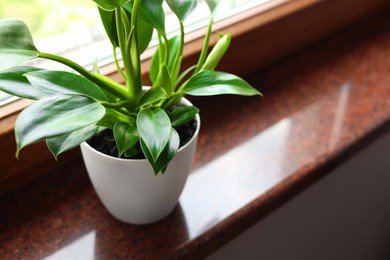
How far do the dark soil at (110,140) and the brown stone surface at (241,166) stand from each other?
0.14 m

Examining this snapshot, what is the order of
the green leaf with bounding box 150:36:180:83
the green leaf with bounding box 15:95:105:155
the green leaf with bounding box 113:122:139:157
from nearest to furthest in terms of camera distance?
the green leaf with bounding box 15:95:105:155 < the green leaf with bounding box 113:122:139:157 < the green leaf with bounding box 150:36:180:83

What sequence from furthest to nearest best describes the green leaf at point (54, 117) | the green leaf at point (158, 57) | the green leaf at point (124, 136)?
1. the green leaf at point (158, 57)
2. the green leaf at point (124, 136)
3. the green leaf at point (54, 117)

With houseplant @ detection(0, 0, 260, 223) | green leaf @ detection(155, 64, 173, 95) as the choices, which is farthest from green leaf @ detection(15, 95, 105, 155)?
green leaf @ detection(155, 64, 173, 95)

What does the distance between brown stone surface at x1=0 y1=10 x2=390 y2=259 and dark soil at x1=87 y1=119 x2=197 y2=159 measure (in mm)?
137

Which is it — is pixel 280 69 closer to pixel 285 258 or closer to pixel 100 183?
pixel 285 258

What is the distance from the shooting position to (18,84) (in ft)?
1.52

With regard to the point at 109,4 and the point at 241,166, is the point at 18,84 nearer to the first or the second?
the point at 109,4

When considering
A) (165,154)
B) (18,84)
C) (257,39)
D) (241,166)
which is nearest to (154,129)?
(165,154)

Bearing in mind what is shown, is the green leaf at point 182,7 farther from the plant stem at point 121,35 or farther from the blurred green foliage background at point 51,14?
the blurred green foliage background at point 51,14

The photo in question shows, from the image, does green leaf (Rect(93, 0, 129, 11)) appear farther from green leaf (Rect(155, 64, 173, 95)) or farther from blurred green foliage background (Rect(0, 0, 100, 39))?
blurred green foliage background (Rect(0, 0, 100, 39))

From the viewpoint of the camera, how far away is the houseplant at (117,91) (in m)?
0.42

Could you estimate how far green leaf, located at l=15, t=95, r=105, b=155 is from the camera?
390mm

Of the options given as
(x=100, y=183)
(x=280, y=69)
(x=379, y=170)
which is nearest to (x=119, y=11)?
(x=100, y=183)

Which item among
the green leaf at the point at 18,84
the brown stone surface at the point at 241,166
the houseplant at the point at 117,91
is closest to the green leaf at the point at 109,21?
the houseplant at the point at 117,91
